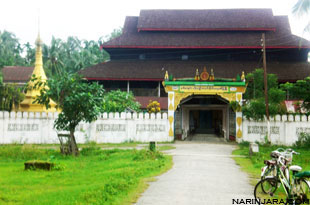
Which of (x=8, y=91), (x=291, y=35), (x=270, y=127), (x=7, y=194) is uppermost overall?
(x=291, y=35)

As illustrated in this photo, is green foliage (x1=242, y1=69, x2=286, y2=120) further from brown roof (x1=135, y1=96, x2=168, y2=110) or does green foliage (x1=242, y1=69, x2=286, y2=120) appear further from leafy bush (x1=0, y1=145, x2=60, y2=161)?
leafy bush (x1=0, y1=145, x2=60, y2=161)

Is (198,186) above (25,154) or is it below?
below

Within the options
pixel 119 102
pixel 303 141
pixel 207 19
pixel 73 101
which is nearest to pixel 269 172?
pixel 73 101

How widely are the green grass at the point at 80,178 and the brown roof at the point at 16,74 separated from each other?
4517 centimetres

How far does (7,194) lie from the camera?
30.8ft

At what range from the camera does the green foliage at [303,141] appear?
23.0 meters

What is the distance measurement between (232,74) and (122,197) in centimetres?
2599

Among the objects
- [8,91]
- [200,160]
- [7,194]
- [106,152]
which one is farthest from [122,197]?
[8,91]

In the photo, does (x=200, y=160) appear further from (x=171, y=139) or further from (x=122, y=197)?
(x=171, y=139)

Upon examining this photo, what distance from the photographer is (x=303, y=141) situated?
23422 mm

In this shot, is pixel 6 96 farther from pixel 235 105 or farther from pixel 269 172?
pixel 269 172

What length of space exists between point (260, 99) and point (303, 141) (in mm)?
3528

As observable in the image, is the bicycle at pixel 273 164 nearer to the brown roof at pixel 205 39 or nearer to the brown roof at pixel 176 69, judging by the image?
the brown roof at pixel 176 69

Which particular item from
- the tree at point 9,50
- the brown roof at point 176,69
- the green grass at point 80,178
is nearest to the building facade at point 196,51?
the brown roof at point 176,69
